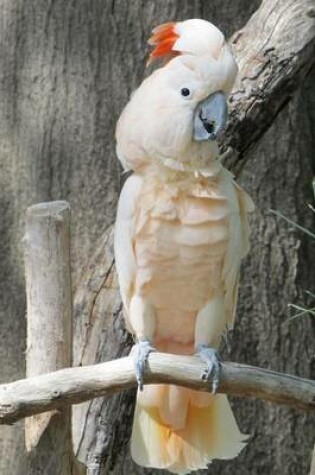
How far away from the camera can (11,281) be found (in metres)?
2.77

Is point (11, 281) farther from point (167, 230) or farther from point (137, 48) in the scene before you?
point (167, 230)

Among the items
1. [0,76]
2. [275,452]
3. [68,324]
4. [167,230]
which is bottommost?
[275,452]

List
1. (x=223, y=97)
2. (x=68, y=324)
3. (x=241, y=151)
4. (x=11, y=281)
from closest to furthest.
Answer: (x=223, y=97) → (x=68, y=324) → (x=241, y=151) → (x=11, y=281)

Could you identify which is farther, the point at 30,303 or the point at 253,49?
the point at 253,49

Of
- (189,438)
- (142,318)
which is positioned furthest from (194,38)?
(189,438)

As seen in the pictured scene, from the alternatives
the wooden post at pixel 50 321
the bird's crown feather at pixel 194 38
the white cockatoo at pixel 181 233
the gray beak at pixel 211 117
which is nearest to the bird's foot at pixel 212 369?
the white cockatoo at pixel 181 233

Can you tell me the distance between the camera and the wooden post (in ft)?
6.72

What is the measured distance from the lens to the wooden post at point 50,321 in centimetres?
205

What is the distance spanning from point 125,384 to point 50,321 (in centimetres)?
23

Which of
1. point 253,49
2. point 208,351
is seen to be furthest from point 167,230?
Result: point 253,49

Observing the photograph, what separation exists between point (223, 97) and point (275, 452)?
1244 millimetres

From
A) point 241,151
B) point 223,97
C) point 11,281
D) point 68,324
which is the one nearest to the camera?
point 223,97

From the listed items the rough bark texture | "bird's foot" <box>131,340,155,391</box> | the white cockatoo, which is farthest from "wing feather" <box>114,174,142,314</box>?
the rough bark texture

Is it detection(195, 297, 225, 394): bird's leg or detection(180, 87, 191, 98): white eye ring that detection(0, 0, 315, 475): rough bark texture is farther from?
detection(180, 87, 191, 98): white eye ring
